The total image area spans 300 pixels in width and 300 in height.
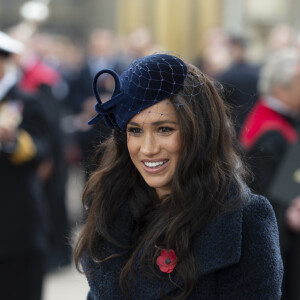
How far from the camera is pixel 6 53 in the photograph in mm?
4535

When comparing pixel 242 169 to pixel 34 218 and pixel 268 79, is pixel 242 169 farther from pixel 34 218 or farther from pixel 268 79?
pixel 34 218

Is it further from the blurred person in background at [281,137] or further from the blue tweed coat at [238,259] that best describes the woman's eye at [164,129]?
the blurred person in background at [281,137]

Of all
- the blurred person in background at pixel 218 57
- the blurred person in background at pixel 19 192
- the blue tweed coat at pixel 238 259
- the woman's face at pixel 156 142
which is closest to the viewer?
the blue tweed coat at pixel 238 259

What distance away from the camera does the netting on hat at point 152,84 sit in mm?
2322

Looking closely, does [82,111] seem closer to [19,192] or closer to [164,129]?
[19,192]

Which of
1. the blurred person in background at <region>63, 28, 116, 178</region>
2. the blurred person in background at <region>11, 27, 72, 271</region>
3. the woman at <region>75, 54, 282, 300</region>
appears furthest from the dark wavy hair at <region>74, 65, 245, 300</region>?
the blurred person in background at <region>63, 28, 116, 178</region>

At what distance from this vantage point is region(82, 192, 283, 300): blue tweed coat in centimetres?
223

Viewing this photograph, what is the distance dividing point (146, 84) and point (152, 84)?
2 cm

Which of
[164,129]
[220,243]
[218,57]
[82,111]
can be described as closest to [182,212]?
[220,243]

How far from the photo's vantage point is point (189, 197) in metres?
2.35

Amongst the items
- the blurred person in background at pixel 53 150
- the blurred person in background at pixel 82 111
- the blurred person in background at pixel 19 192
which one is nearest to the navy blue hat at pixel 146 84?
the blurred person in background at pixel 19 192

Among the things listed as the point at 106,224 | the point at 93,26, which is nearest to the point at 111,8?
the point at 93,26

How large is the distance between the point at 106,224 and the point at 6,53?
2324mm

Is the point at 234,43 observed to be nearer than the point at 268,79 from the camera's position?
No
